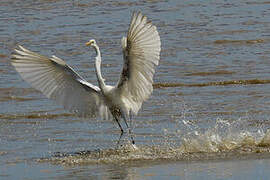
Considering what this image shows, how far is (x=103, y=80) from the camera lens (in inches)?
375

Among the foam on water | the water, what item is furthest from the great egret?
the foam on water

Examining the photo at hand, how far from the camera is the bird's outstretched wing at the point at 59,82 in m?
→ 9.27

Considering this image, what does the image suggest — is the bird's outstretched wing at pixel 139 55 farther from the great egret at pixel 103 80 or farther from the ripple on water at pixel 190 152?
the ripple on water at pixel 190 152

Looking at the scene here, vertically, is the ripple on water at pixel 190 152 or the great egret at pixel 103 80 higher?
the great egret at pixel 103 80

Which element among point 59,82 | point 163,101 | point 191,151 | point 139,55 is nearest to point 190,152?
point 191,151

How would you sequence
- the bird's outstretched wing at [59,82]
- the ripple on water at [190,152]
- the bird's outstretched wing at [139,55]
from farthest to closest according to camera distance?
the bird's outstretched wing at [59,82], the bird's outstretched wing at [139,55], the ripple on water at [190,152]

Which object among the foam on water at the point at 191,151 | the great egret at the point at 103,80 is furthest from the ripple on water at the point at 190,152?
the great egret at the point at 103,80

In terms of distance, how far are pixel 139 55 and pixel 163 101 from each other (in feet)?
10.7

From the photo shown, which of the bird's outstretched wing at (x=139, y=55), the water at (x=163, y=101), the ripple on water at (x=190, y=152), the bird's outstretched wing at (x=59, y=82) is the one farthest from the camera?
the bird's outstretched wing at (x=59, y=82)

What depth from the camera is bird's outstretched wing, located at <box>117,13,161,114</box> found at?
28.7 feet

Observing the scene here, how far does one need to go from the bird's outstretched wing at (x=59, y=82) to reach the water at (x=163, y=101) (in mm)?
446

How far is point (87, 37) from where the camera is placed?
1845 cm

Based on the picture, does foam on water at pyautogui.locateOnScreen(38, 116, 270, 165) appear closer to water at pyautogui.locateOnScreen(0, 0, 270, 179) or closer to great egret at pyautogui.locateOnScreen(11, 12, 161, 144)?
water at pyautogui.locateOnScreen(0, 0, 270, 179)

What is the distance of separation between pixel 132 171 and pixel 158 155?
835mm
